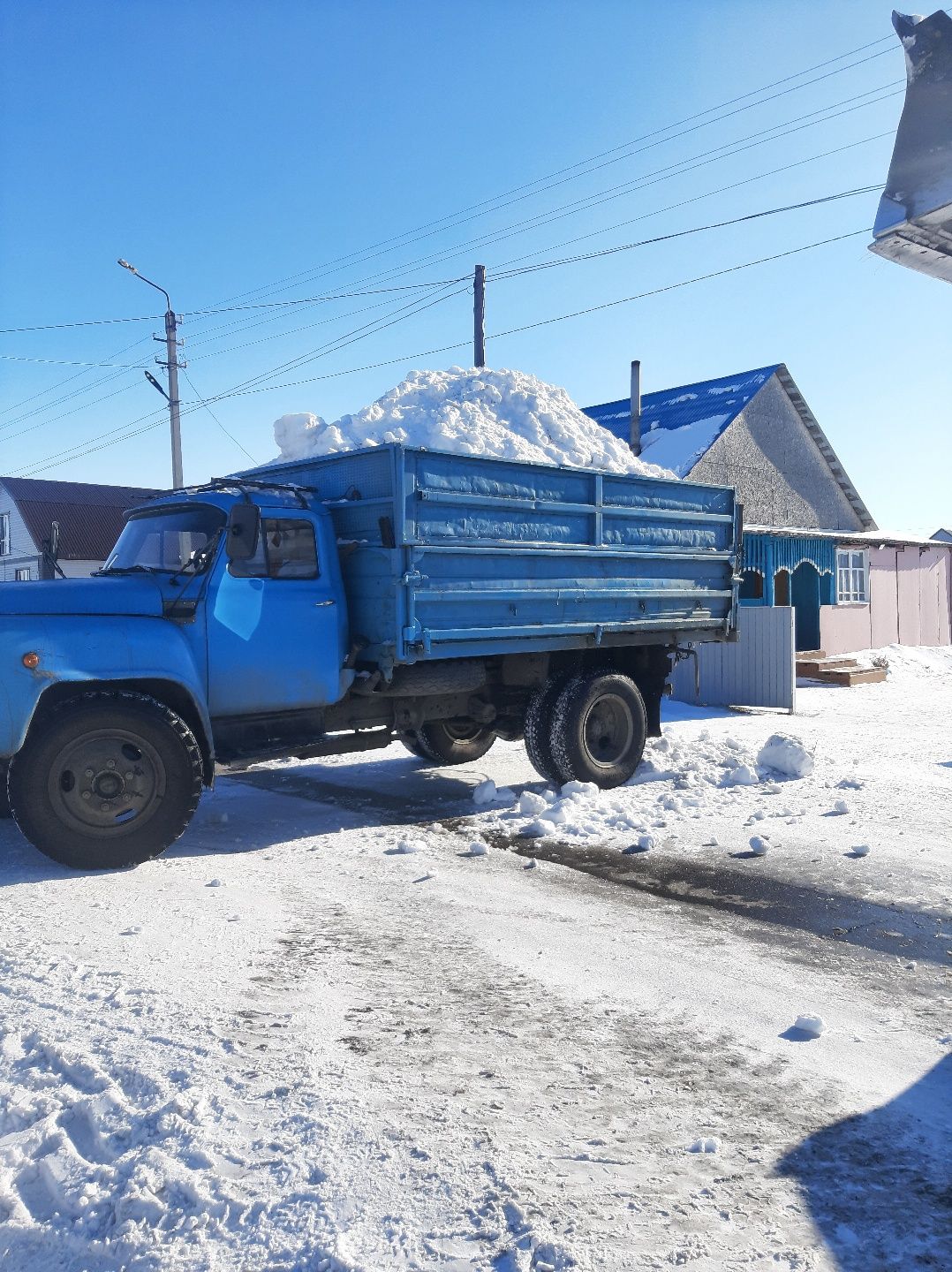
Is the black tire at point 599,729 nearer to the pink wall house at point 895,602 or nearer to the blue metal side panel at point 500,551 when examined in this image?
the blue metal side panel at point 500,551

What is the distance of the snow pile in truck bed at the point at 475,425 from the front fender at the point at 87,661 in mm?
6006

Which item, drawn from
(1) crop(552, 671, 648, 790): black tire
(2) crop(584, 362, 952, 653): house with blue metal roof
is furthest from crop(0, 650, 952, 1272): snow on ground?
(2) crop(584, 362, 952, 653): house with blue metal roof

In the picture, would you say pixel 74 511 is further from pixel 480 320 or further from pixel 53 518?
pixel 480 320

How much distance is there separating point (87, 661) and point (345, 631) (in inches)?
74.2

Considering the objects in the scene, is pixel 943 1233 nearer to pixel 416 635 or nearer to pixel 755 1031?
pixel 755 1031

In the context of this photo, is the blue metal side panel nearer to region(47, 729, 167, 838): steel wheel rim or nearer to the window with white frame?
region(47, 729, 167, 838): steel wheel rim

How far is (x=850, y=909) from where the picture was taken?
5207 mm

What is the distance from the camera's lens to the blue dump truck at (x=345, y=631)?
575 cm

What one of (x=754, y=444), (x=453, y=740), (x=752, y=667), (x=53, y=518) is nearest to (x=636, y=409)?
(x=754, y=444)

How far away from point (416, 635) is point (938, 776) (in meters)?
5.02

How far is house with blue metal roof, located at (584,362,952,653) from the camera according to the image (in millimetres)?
20609

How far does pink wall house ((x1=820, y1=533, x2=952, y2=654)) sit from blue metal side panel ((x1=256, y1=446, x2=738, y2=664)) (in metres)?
13.2

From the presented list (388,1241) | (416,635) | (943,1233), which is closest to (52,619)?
(416,635)

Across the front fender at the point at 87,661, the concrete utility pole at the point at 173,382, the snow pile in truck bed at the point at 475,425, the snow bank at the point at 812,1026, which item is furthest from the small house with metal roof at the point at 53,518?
the snow bank at the point at 812,1026
